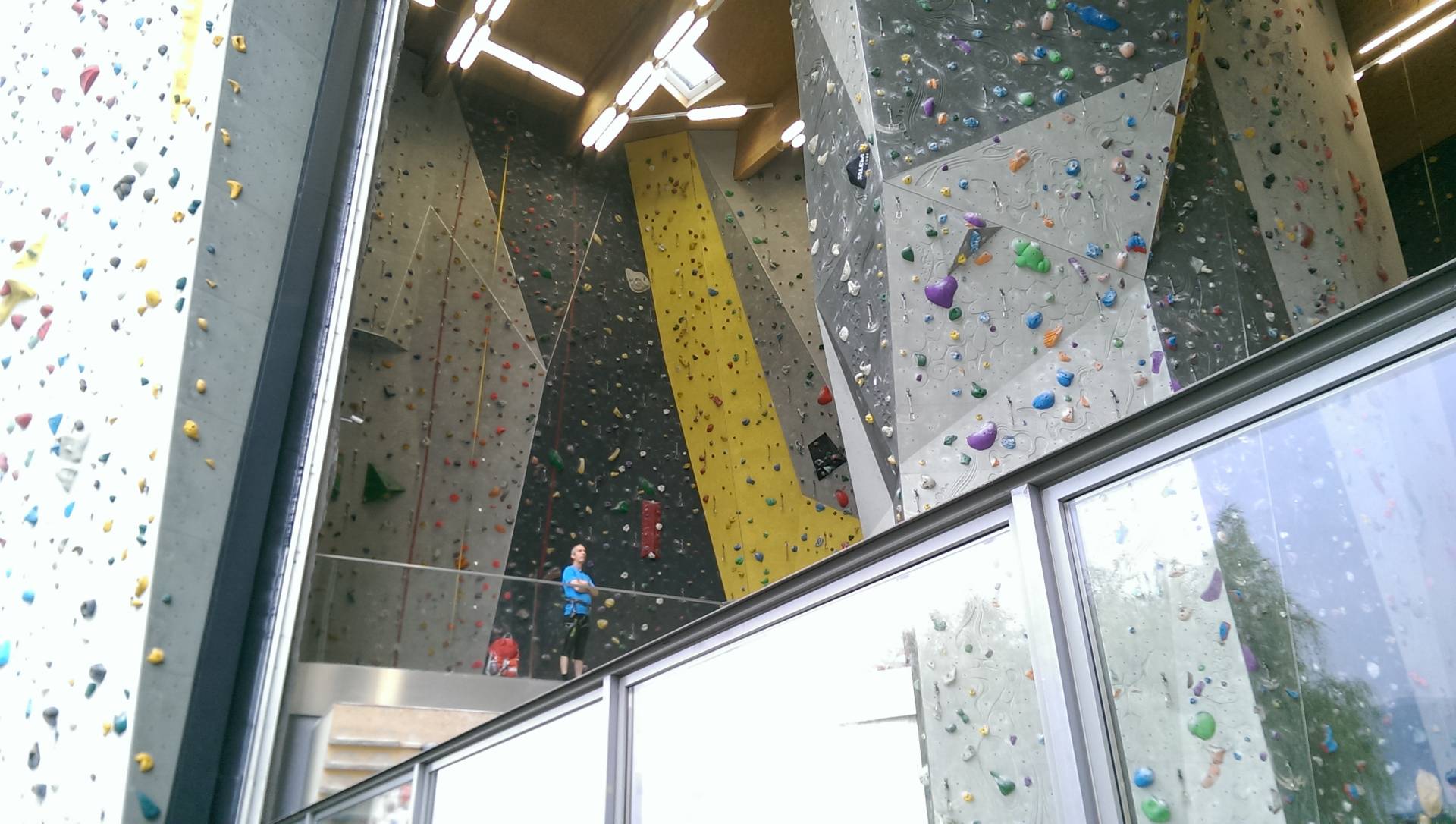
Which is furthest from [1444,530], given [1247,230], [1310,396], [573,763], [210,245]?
[210,245]

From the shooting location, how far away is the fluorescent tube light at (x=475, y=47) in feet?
26.2

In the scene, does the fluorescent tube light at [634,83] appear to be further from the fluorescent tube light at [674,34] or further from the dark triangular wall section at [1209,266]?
the dark triangular wall section at [1209,266]

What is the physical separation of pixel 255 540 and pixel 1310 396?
4.21m

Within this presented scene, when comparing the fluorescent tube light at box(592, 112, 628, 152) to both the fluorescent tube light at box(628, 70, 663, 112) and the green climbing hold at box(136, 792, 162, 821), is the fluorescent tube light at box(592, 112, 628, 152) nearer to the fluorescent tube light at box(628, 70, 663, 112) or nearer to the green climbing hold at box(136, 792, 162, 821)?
the fluorescent tube light at box(628, 70, 663, 112)

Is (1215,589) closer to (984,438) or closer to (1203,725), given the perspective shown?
(1203,725)

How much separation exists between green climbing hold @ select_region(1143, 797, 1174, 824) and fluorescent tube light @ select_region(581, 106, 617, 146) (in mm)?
8455

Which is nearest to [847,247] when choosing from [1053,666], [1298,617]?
[1053,666]

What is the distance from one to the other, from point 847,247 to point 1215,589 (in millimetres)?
3618

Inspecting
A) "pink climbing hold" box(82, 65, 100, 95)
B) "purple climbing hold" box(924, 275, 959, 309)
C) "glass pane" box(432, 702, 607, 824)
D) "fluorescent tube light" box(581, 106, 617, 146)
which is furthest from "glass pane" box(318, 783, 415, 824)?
"fluorescent tube light" box(581, 106, 617, 146)

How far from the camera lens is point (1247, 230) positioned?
4.23 meters

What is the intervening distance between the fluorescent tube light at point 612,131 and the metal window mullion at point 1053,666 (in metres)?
8.16

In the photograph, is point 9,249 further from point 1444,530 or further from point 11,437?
point 1444,530

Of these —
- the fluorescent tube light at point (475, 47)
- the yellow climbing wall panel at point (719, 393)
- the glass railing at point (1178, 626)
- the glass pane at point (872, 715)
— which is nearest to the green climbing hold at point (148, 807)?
the glass pane at point (872, 715)

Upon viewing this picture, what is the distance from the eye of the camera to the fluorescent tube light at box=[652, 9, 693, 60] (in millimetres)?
7645
